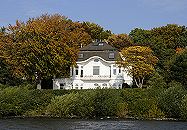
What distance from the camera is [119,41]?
93.0m

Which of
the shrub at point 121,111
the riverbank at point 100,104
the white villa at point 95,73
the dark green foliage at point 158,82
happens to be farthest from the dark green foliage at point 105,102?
the white villa at point 95,73

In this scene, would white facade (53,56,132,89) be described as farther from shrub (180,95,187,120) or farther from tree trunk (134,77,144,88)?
shrub (180,95,187,120)

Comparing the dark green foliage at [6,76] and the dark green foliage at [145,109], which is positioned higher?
the dark green foliage at [6,76]

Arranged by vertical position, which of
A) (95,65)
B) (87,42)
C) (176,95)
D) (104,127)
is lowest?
(104,127)

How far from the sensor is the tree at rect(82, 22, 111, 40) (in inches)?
3826

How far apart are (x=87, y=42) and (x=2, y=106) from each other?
36.7 metres

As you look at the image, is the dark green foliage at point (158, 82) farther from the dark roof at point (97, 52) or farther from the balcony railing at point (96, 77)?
the dark roof at point (97, 52)

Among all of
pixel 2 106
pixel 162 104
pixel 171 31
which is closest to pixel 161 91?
pixel 162 104

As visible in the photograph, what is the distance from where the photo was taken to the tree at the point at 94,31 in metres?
97.2

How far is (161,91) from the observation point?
182 ft

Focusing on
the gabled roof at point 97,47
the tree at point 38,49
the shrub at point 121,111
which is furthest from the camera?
the gabled roof at point 97,47

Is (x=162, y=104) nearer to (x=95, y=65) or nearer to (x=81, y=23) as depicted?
(x=95, y=65)

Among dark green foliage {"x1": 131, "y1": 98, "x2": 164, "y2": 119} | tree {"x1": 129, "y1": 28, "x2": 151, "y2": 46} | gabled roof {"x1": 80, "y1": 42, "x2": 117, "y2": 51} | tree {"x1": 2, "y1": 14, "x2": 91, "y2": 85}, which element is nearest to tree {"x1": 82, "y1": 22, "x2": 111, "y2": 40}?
tree {"x1": 129, "y1": 28, "x2": 151, "y2": 46}

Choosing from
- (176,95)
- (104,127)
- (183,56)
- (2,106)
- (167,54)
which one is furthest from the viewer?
(167,54)
